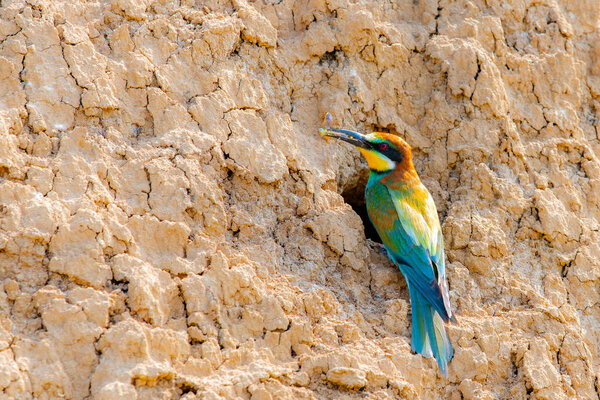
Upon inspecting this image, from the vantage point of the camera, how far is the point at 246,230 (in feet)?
10.9

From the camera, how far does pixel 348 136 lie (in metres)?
3.78

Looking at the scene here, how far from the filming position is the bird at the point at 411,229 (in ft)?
10.8

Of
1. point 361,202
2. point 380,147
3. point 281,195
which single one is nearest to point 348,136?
point 380,147

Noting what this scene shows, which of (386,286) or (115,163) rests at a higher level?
(115,163)

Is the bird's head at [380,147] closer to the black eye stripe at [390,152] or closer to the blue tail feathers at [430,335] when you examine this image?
the black eye stripe at [390,152]

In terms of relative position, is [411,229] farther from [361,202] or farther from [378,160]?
[361,202]

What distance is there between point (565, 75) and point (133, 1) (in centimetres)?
241

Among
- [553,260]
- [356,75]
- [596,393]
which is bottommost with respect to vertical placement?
[596,393]

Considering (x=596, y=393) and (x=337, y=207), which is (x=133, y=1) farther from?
(x=596, y=393)

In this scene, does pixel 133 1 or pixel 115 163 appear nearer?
pixel 115 163

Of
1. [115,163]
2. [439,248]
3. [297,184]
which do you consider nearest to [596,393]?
[439,248]

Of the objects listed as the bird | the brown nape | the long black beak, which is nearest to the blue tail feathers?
the bird

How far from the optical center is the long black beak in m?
3.77

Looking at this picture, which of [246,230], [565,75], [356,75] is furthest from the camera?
[565,75]
